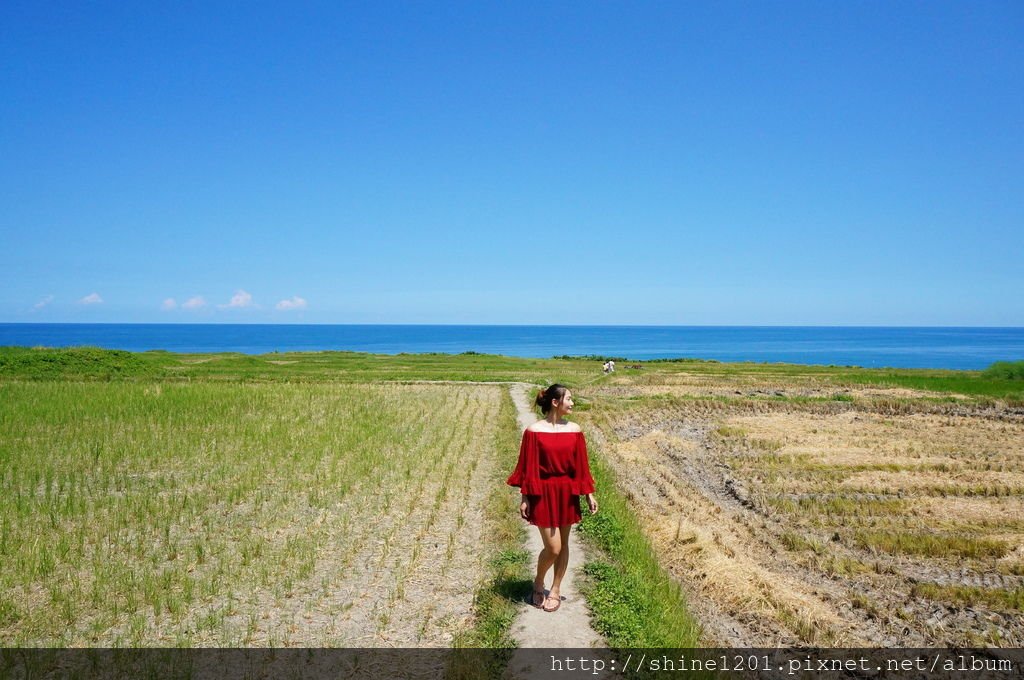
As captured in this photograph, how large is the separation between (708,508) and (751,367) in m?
43.5

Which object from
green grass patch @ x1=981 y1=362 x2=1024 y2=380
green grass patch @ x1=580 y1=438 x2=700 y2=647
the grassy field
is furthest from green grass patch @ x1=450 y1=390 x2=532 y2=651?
green grass patch @ x1=981 y1=362 x2=1024 y2=380

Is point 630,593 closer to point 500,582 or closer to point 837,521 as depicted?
point 500,582

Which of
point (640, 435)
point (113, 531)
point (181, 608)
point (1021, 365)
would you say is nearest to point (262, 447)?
point (113, 531)

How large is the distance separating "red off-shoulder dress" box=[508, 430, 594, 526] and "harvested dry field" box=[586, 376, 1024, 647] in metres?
2.43

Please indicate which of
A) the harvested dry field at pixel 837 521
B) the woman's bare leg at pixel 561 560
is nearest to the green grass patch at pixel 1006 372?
the harvested dry field at pixel 837 521

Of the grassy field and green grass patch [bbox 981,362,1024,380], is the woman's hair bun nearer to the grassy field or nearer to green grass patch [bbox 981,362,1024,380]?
the grassy field

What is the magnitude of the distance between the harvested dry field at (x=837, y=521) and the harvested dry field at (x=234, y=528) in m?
3.20

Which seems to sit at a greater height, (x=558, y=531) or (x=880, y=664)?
(x=558, y=531)

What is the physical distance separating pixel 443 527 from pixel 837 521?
23.8ft

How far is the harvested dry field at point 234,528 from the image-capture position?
610 centimetres

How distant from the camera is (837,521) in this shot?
1172cm

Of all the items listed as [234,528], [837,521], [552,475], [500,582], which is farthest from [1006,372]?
[234,528]

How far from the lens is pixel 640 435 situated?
22.1m

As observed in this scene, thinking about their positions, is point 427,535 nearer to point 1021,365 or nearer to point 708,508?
point 708,508
